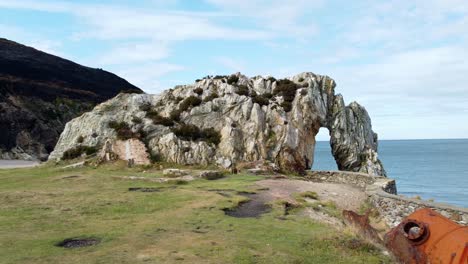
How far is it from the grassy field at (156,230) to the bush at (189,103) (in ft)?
64.2

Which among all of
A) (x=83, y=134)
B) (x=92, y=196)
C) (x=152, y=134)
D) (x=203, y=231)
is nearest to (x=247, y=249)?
(x=203, y=231)

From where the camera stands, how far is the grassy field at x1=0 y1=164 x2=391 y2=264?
11789 mm

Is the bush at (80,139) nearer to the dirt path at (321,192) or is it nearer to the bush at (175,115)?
the bush at (175,115)

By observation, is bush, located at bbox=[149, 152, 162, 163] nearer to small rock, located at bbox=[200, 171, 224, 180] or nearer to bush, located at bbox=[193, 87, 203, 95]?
small rock, located at bbox=[200, 171, 224, 180]

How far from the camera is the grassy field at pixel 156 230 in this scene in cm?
1179

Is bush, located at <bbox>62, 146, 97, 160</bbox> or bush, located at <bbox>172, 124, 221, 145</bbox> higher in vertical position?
bush, located at <bbox>172, 124, 221, 145</bbox>

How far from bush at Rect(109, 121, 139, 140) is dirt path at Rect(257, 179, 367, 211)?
15.0 meters

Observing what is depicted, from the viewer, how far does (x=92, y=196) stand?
70.0ft

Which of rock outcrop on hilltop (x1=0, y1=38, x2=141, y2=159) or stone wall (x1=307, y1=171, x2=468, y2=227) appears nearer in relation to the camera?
stone wall (x1=307, y1=171, x2=468, y2=227)

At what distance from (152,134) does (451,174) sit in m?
97.2

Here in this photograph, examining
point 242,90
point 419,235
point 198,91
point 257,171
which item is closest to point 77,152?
point 198,91

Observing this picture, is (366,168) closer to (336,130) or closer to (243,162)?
(336,130)

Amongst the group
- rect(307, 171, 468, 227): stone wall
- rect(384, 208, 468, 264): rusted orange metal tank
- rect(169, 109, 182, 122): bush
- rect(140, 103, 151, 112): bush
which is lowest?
rect(307, 171, 468, 227): stone wall

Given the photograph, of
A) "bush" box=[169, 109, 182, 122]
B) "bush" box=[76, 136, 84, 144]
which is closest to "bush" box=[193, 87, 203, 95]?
"bush" box=[169, 109, 182, 122]
